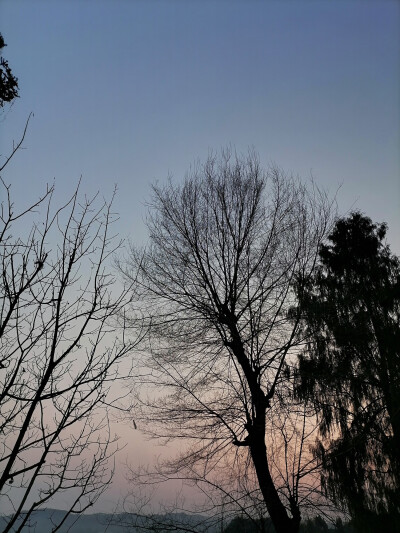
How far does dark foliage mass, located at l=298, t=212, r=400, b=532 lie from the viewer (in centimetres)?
1009

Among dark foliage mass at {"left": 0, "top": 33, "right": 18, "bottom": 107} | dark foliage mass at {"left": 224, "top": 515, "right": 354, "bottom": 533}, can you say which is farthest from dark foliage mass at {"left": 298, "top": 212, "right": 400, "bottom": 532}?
dark foliage mass at {"left": 0, "top": 33, "right": 18, "bottom": 107}

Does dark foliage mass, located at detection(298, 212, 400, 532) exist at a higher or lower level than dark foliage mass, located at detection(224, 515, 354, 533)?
Answer: higher

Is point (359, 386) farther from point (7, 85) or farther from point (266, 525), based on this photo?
point (7, 85)

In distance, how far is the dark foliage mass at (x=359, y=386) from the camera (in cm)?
1009

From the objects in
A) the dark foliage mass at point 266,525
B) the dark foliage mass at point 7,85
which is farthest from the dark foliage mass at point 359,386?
the dark foliage mass at point 7,85

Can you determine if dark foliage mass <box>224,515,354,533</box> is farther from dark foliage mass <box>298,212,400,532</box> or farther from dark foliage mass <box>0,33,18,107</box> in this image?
dark foliage mass <box>0,33,18,107</box>

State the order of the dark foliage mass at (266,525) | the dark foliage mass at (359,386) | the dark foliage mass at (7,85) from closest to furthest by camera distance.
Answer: the dark foliage mass at (7,85)
the dark foliage mass at (266,525)
the dark foliage mass at (359,386)

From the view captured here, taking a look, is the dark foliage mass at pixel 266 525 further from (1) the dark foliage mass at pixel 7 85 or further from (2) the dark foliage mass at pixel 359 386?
(1) the dark foliage mass at pixel 7 85

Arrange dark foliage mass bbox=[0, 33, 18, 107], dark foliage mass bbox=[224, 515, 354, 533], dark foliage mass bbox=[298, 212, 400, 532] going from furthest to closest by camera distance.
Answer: dark foliage mass bbox=[298, 212, 400, 532] < dark foliage mass bbox=[224, 515, 354, 533] < dark foliage mass bbox=[0, 33, 18, 107]

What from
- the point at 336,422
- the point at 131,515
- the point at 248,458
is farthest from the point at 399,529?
the point at 131,515

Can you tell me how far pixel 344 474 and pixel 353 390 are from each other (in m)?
1.99

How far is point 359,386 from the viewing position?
37.4ft

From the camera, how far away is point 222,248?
8.38 metres

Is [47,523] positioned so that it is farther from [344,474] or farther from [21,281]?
[344,474]
